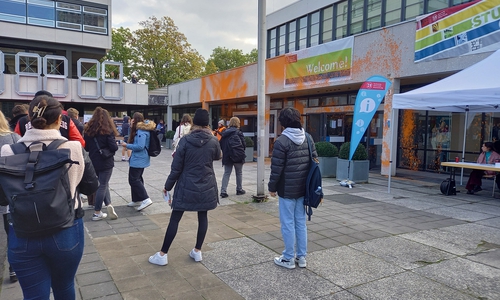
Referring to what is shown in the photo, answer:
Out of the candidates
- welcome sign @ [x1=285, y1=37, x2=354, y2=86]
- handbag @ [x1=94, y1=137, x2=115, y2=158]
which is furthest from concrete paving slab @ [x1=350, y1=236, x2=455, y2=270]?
welcome sign @ [x1=285, y1=37, x2=354, y2=86]

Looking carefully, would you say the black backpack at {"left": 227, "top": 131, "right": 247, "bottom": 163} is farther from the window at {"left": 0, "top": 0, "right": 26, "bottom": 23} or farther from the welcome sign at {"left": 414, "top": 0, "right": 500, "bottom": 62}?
the window at {"left": 0, "top": 0, "right": 26, "bottom": 23}

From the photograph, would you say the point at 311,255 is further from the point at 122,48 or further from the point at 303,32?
the point at 122,48

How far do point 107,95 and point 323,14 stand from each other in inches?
668

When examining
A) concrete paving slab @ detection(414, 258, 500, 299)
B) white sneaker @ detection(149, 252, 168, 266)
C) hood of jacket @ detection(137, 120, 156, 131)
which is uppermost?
hood of jacket @ detection(137, 120, 156, 131)

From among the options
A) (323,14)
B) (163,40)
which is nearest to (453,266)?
(323,14)

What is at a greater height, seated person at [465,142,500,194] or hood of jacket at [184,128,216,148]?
hood of jacket at [184,128,216,148]

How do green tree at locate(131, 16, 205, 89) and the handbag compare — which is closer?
the handbag

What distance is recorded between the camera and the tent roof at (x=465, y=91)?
761 centimetres

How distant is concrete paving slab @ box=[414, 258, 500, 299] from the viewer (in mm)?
3771

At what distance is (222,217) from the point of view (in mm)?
6488

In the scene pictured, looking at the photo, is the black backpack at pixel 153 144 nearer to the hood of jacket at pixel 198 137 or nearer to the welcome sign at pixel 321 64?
the hood of jacket at pixel 198 137

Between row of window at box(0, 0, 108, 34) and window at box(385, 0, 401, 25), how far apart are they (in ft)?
71.0

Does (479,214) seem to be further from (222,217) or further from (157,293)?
(157,293)

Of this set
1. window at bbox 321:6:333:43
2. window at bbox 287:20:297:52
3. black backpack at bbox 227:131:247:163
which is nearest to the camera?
black backpack at bbox 227:131:247:163
